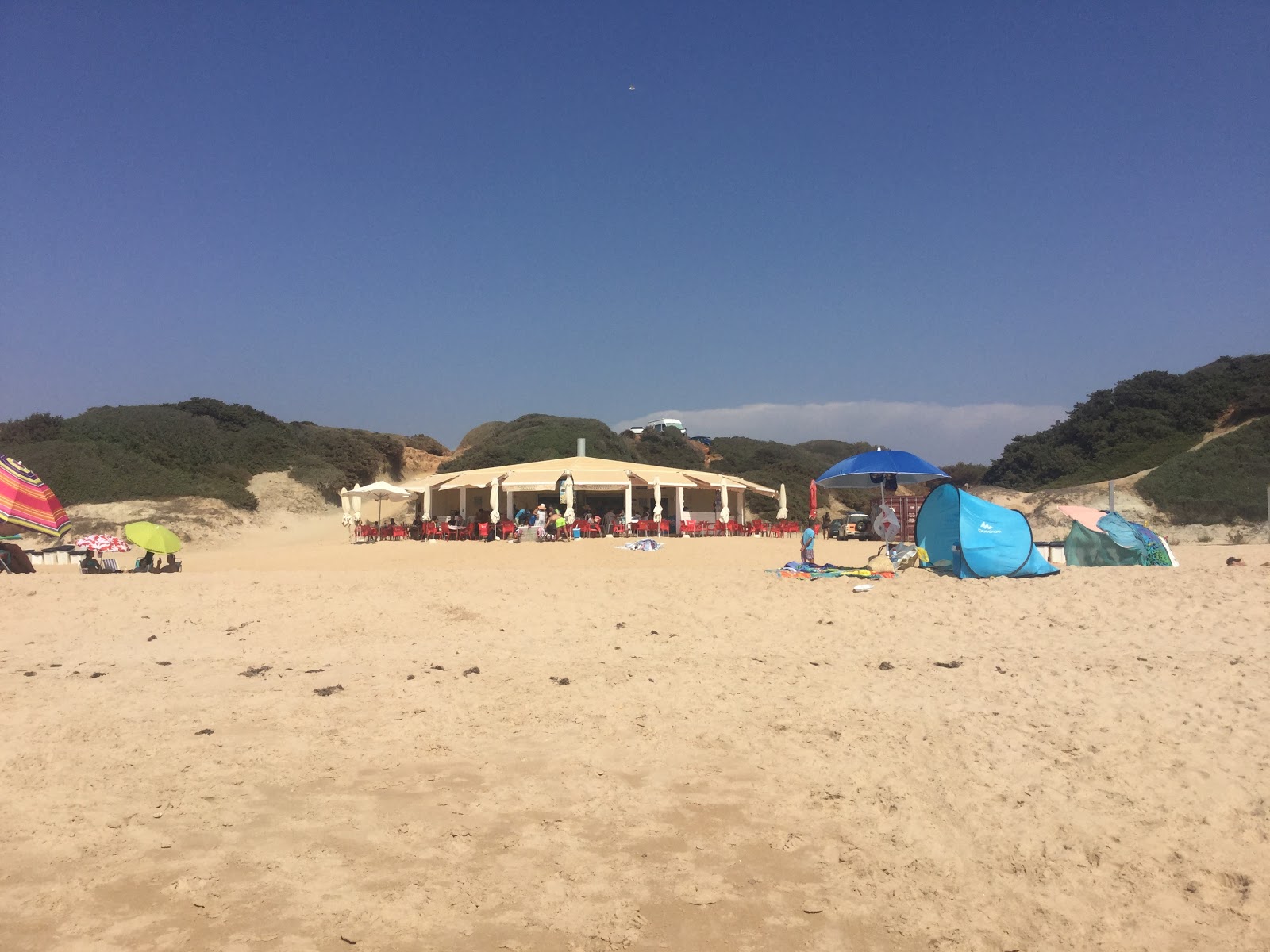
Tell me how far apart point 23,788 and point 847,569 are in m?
10.5

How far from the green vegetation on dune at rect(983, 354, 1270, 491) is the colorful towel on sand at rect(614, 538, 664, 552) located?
65.4 feet

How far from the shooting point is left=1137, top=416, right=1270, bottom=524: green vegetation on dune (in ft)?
82.5

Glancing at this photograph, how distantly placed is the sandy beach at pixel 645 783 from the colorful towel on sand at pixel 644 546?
10.1 m

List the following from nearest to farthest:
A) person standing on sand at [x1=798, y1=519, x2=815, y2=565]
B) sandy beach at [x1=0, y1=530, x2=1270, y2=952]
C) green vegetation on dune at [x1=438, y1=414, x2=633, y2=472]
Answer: sandy beach at [x1=0, y1=530, x2=1270, y2=952] < person standing on sand at [x1=798, y1=519, x2=815, y2=565] < green vegetation on dune at [x1=438, y1=414, x2=633, y2=472]

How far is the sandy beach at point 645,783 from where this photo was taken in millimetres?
3281

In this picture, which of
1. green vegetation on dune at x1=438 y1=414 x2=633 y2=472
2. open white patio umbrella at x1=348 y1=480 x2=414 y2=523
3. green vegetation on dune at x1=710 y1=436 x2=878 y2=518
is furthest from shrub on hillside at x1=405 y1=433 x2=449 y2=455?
open white patio umbrella at x1=348 y1=480 x2=414 y2=523

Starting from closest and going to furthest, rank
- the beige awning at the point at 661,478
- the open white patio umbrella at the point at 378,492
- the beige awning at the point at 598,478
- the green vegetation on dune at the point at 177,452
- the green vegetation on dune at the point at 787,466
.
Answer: the open white patio umbrella at the point at 378,492
the beige awning at the point at 598,478
the beige awning at the point at 661,478
the green vegetation on dune at the point at 177,452
the green vegetation on dune at the point at 787,466

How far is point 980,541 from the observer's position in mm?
12422

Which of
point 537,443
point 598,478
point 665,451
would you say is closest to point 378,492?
point 598,478

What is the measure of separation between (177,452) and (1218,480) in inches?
1415

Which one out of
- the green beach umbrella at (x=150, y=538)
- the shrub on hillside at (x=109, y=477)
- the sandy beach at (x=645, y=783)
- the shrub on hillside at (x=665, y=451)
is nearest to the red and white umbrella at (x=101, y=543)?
the green beach umbrella at (x=150, y=538)

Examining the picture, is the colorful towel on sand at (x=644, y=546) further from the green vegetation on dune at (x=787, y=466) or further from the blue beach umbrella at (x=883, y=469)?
the green vegetation on dune at (x=787, y=466)

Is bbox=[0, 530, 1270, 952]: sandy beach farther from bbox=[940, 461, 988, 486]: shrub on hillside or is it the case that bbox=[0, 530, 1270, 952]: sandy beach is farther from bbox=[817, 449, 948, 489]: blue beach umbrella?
bbox=[940, 461, 988, 486]: shrub on hillside

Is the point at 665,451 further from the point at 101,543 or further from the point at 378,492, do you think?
the point at 101,543
